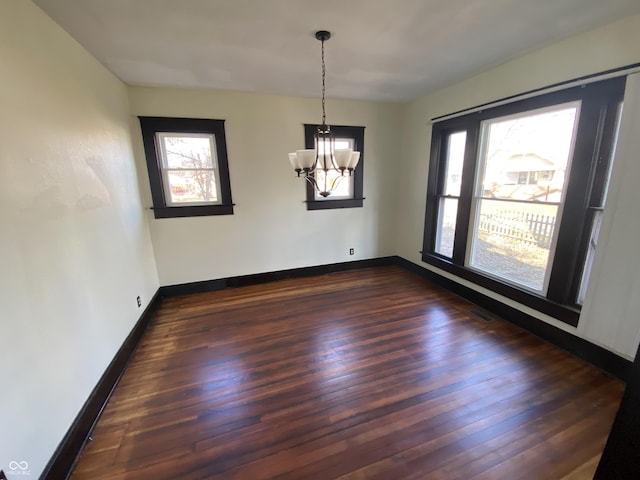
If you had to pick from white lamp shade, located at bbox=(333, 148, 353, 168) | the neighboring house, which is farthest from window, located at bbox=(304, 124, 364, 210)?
the neighboring house

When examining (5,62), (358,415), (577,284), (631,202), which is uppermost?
(5,62)

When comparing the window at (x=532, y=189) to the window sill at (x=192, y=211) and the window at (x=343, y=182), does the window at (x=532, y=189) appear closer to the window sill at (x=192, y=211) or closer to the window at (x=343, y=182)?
the window at (x=343, y=182)

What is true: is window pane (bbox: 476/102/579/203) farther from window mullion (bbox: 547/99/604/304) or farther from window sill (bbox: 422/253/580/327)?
window sill (bbox: 422/253/580/327)

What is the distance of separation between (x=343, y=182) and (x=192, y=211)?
2.15 meters

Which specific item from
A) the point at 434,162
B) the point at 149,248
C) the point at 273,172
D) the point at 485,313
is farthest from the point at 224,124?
the point at 485,313

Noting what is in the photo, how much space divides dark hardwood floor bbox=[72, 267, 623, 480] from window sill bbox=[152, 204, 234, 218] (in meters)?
1.31

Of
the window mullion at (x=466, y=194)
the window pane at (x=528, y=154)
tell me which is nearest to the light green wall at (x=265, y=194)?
the window mullion at (x=466, y=194)

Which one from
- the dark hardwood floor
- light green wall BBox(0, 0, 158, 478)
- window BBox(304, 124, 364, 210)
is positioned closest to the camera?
light green wall BBox(0, 0, 158, 478)

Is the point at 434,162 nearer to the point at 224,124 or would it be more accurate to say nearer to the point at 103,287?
the point at 224,124

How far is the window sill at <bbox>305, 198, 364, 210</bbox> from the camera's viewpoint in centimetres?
394

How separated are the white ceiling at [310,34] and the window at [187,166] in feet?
1.65

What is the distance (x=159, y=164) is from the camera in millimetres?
3242

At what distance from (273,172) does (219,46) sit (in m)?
1.66

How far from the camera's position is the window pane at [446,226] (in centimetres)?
355
